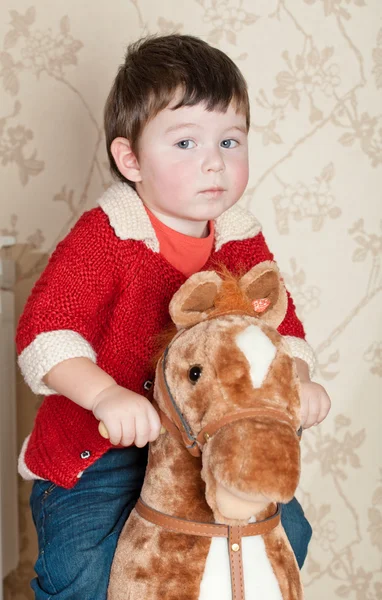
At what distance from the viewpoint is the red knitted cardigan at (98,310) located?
974 mm

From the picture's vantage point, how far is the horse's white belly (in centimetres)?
78

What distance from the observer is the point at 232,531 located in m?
0.79

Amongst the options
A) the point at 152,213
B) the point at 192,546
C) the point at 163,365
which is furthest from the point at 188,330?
the point at 152,213

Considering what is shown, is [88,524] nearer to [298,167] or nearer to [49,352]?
[49,352]

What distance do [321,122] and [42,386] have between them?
905 mm

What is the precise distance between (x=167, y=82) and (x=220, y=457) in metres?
0.52

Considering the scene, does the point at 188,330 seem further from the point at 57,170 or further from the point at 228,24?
the point at 228,24

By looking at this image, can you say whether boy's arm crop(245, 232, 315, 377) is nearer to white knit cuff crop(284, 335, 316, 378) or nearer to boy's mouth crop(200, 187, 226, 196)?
white knit cuff crop(284, 335, 316, 378)

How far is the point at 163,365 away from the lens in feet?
2.67

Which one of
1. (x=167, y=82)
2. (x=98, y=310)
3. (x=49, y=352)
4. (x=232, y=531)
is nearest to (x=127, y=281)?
(x=98, y=310)

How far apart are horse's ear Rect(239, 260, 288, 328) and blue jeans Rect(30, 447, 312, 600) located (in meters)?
0.31

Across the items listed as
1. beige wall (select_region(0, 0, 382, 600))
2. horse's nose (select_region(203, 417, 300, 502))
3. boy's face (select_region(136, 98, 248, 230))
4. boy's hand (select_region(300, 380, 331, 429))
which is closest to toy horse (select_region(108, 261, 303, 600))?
horse's nose (select_region(203, 417, 300, 502))

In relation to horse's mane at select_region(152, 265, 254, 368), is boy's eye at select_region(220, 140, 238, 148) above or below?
above

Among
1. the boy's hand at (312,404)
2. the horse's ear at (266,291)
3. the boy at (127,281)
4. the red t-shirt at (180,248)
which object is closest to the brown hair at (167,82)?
the boy at (127,281)
